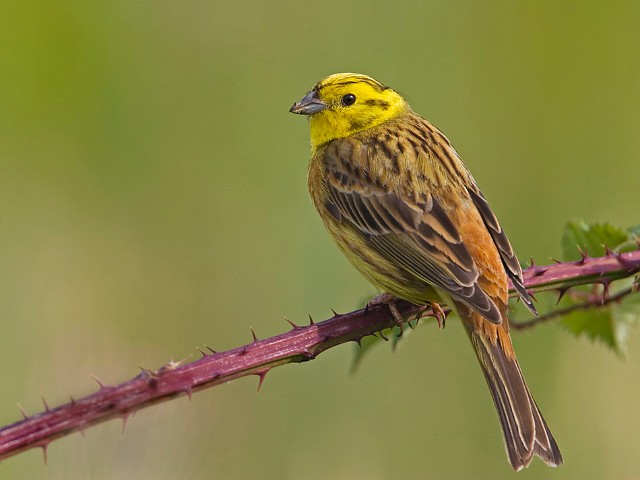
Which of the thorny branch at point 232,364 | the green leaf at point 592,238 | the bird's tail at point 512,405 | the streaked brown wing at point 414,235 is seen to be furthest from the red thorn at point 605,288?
the bird's tail at point 512,405

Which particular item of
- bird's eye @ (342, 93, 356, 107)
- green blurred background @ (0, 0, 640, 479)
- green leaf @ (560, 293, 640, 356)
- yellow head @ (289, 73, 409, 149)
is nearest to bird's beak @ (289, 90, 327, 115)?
yellow head @ (289, 73, 409, 149)

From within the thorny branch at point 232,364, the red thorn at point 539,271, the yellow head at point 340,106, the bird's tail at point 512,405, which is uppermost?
the yellow head at point 340,106

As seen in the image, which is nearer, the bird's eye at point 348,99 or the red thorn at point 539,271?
the red thorn at point 539,271

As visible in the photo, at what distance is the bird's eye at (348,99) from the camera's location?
5.63 meters

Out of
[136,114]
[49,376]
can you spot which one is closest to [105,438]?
[49,376]

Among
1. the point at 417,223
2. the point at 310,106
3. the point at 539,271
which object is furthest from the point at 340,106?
the point at 539,271

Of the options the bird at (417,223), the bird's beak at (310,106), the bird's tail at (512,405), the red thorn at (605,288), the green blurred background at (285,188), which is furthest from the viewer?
the green blurred background at (285,188)

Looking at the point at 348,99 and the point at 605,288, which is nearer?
the point at 605,288

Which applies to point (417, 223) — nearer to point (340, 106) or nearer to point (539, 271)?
point (539, 271)

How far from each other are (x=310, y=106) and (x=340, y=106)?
6.5 inches

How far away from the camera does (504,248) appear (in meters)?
4.73

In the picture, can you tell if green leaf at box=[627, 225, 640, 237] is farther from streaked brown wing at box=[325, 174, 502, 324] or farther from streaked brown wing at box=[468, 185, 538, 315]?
streaked brown wing at box=[325, 174, 502, 324]

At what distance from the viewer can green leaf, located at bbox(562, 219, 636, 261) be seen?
12.9 feet

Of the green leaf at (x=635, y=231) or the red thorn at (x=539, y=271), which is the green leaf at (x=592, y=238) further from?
the red thorn at (x=539, y=271)
